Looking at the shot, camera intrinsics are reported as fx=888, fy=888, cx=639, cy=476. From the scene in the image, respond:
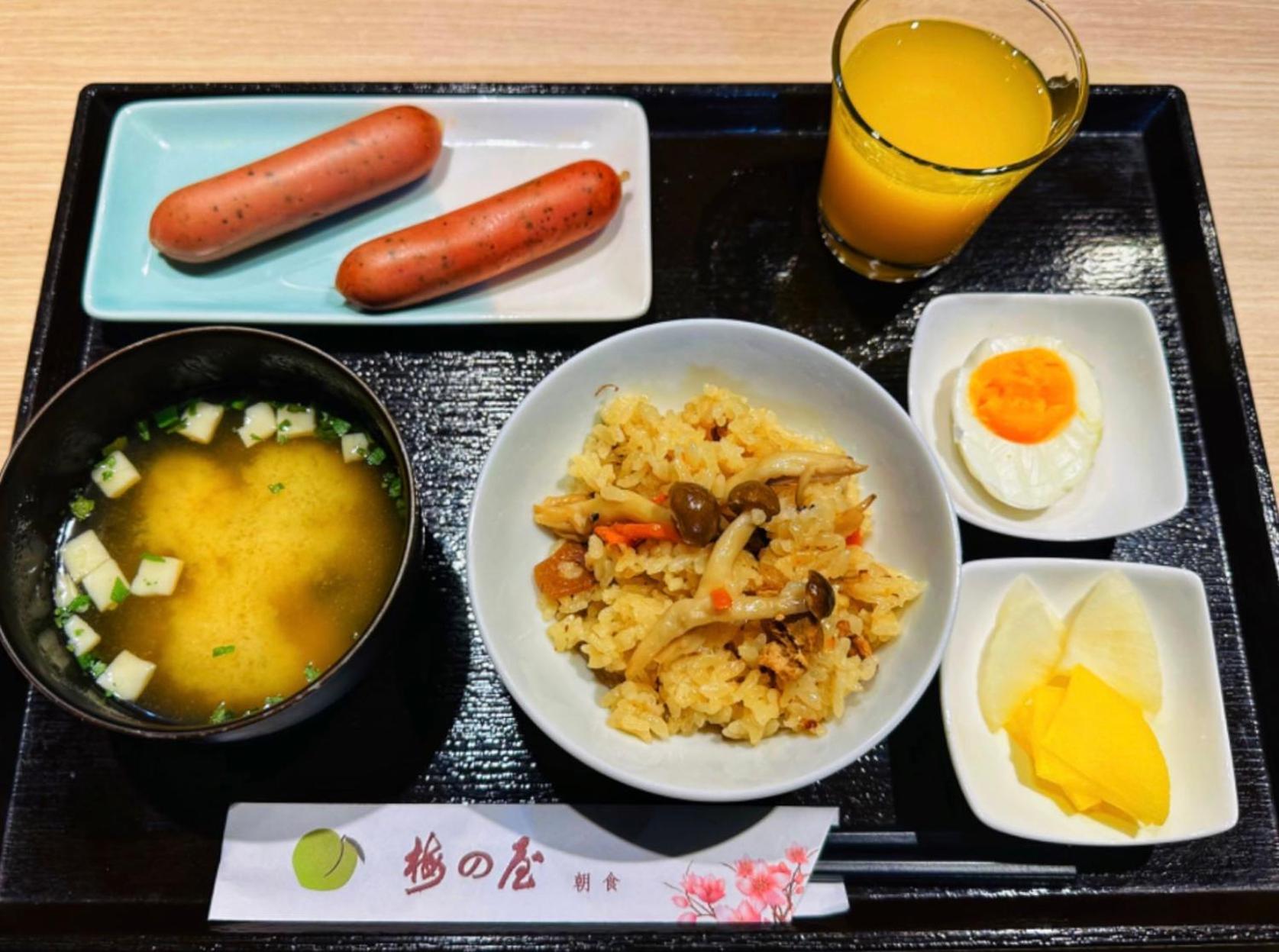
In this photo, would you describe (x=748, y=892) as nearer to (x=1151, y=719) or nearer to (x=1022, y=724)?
(x=1022, y=724)

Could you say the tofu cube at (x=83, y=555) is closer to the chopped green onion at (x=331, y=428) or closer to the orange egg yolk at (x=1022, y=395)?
the chopped green onion at (x=331, y=428)

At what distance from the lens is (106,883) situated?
1.85m

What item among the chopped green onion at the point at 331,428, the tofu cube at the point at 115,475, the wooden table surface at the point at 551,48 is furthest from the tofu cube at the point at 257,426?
the wooden table surface at the point at 551,48

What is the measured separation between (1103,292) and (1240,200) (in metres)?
0.61

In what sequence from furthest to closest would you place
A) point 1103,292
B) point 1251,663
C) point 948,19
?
point 1103,292, point 948,19, point 1251,663

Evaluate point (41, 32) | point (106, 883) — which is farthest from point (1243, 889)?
point (41, 32)

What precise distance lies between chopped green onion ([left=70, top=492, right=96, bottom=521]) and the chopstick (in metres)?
1.72

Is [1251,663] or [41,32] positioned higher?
[41,32]

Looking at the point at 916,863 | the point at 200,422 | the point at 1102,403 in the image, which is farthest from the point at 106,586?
the point at 1102,403

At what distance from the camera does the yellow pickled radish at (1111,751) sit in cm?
178

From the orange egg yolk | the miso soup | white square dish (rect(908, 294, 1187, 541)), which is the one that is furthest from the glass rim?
the miso soup

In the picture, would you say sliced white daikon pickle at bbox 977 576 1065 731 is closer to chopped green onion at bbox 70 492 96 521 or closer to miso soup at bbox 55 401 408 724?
miso soup at bbox 55 401 408 724

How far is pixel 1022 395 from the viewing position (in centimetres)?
217

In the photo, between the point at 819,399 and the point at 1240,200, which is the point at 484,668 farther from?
the point at 1240,200
